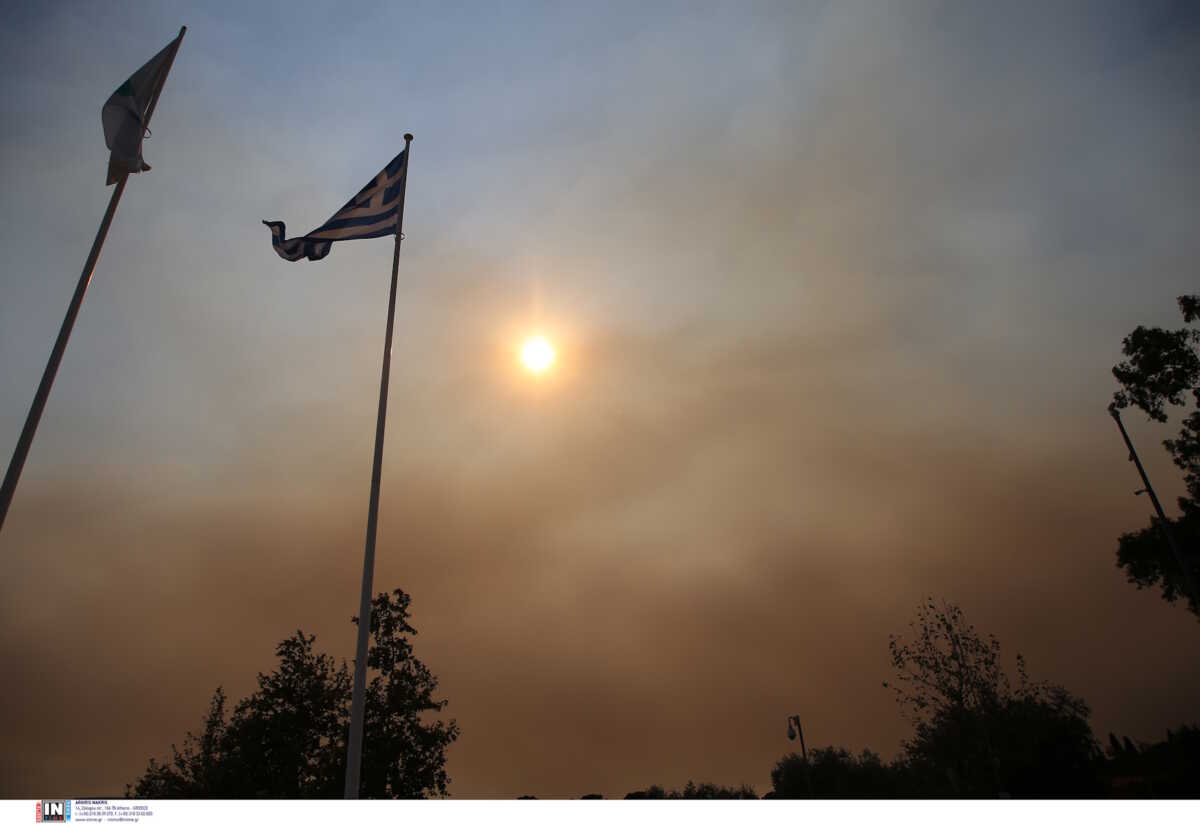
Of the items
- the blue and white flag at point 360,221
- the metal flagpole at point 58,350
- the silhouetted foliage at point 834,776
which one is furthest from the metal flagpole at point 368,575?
the silhouetted foliage at point 834,776

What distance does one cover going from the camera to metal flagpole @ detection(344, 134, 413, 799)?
13.1 metres

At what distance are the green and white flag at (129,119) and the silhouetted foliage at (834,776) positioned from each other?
65.8 m

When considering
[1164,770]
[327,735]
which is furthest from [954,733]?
[327,735]

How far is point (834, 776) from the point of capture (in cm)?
6694

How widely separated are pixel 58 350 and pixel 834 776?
236 ft

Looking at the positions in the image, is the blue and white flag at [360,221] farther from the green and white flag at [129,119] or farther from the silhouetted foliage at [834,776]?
the silhouetted foliage at [834,776]

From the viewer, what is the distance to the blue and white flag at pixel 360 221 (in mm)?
17781

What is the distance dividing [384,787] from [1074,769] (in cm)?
3705
